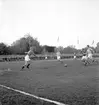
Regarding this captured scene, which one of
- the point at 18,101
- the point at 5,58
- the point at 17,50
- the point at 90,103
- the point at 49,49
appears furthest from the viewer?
the point at 49,49

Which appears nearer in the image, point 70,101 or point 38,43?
point 70,101

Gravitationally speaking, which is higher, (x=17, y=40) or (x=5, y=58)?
(x=17, y=40)

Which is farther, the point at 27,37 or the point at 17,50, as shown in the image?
the point at 27,37

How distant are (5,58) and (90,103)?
165 ft

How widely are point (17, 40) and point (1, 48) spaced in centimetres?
2567

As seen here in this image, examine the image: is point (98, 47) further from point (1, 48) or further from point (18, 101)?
point (18, 101)

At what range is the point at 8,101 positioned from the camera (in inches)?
246

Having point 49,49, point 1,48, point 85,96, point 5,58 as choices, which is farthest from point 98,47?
point 85,96

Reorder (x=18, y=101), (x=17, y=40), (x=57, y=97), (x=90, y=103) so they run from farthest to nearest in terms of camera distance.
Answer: (x=17, y=40) < (x=57, y=97) < (x=18, y=101) < (x=90, y=103)

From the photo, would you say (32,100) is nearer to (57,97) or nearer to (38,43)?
(57,97)

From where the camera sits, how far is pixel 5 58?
54719mm

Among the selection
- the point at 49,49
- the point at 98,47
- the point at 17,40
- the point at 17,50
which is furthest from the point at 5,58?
the point at 98,47

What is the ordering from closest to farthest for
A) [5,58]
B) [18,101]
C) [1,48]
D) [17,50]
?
[18,101] → [5,58] → [1,48] → [17,50]

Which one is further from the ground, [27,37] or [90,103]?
[27,37]
